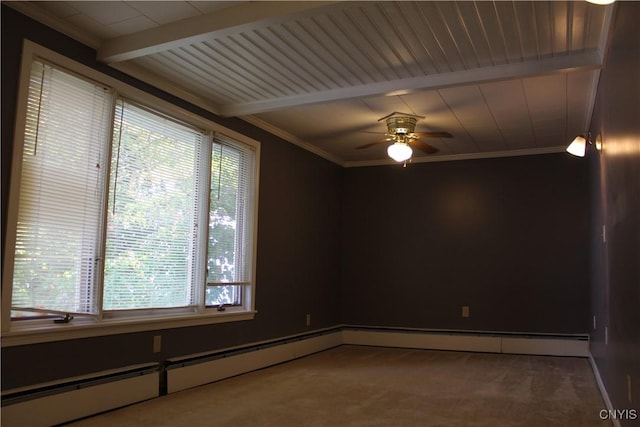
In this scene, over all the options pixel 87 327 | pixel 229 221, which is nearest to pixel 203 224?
pixel 229 221

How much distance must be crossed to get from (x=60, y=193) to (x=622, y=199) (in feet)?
10.4

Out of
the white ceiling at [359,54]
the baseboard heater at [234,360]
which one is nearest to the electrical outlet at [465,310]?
the baseboard heater at [234,360]

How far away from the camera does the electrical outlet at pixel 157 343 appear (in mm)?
3891

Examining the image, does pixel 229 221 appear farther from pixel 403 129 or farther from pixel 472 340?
pixel 472 340

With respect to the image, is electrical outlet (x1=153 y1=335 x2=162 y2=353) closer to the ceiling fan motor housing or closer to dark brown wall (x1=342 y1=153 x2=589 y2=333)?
the ceiling fan motor housing

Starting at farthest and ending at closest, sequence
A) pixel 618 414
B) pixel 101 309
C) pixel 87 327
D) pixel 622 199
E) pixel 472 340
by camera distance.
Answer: pixel 472 340 < pixel 101 309 < pixel 87 327 < pixel 618 414 < pixel 622 199

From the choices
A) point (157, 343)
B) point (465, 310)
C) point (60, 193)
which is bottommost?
point (157, 343)

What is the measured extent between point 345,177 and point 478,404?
3.98m

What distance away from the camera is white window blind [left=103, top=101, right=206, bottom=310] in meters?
3.63

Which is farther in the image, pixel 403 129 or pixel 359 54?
pixel 403 129

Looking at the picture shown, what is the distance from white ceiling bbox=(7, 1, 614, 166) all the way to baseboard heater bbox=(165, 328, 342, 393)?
2.15m

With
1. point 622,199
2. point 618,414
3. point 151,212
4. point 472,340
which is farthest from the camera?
point 472,340

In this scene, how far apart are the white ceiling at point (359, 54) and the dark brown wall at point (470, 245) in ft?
4.26

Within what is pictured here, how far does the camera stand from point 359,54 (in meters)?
3.54
